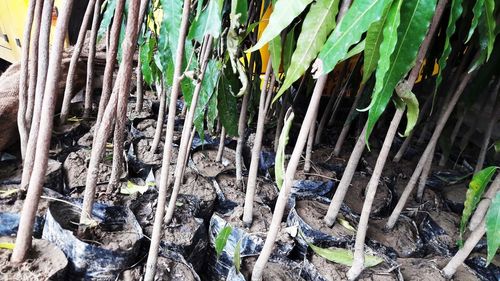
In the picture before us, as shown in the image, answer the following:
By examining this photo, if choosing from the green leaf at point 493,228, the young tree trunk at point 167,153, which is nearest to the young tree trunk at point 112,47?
the young tree trunk at point 167,153

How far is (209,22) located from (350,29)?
0.31 m

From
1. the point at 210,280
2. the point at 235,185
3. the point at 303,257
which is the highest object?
the point at 235,185

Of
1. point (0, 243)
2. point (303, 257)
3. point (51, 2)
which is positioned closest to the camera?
point (51, 2)

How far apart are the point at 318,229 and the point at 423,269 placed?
0.34 metres

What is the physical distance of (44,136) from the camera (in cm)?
70

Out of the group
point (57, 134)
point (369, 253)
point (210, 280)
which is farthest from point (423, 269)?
point (57, 134)

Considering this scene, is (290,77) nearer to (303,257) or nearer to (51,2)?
(51,2)

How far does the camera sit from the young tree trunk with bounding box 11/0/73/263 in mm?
658

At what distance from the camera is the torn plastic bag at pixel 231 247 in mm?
1045

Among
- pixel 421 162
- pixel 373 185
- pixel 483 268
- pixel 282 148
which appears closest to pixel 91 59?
pixel 282 148

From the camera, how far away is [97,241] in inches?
33.5

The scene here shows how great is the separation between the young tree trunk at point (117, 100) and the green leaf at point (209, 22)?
0.12 meters

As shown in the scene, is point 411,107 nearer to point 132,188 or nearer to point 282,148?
point 282,148

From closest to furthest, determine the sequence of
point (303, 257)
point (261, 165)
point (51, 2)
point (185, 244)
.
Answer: point (51, 2) < point (185, 244) < point (303, 257) < point (261, 165)
